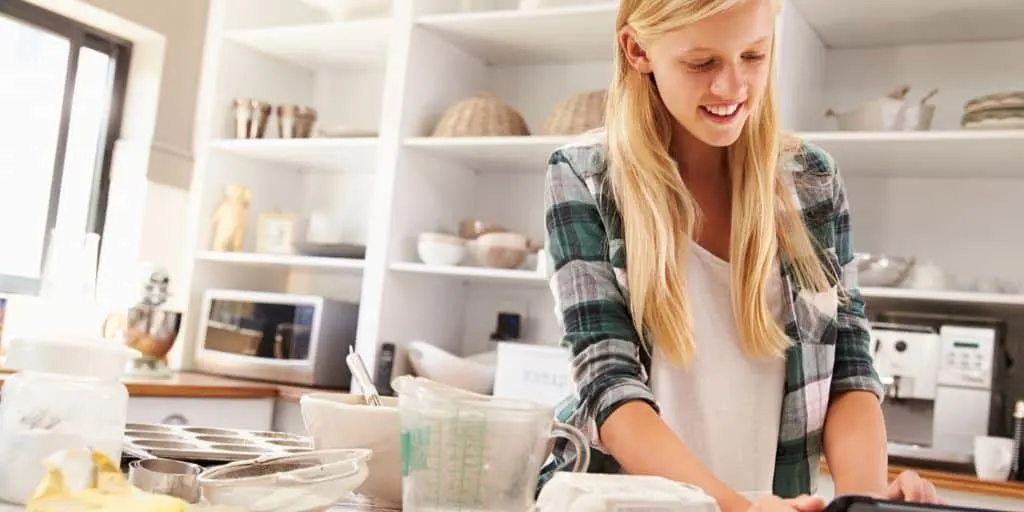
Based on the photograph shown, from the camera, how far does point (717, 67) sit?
3.44 ft

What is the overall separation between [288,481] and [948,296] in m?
1.87

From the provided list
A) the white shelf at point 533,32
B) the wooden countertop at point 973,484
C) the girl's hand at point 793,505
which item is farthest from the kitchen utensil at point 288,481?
the white shelf at point 533,32

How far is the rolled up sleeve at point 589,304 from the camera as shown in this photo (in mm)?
990

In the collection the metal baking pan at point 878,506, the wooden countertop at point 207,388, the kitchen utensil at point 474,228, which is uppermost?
the kitchen utensil at point 474,228

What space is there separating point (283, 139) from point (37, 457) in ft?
7.81

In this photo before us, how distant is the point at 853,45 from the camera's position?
8.67ft

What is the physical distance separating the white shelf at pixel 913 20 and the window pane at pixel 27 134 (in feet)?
6.84

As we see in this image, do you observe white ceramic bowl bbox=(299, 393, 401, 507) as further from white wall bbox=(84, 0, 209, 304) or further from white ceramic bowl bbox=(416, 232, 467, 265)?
white wall bbox=(84, 0, 209, 304)

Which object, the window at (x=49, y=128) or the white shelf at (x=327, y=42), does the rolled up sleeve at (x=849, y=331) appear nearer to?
the white shelf at (x=327, y=42)

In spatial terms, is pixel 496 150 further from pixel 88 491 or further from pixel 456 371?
pixel 88 491

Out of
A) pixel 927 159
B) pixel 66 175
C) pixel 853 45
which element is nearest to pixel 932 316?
pixel 927 159

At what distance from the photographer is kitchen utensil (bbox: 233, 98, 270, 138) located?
3.12 metres

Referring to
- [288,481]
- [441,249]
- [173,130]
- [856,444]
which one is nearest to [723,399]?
[856,444]

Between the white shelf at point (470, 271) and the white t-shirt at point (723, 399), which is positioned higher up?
the white shelf at point (470, 271)
